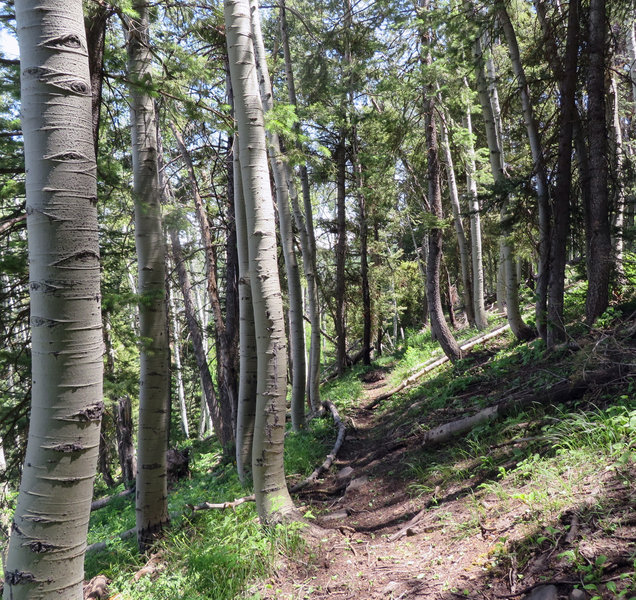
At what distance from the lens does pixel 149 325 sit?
14.6 ft

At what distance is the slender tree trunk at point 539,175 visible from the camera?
7027 millimetres

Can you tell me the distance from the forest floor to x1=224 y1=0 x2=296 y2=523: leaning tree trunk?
0.84 meters

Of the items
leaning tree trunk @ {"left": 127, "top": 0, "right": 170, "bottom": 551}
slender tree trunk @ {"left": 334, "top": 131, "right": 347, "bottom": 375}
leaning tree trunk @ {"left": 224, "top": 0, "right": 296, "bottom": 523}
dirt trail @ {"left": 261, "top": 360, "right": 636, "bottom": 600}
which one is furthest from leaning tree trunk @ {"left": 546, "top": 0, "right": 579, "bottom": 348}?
slender tree trunk @ {"left": 334, "top": 131, "right": 347, "bottom": 375}

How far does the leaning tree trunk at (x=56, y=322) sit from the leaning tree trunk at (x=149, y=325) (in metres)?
2.68

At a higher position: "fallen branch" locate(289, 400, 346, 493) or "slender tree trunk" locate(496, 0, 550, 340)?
"slender tree trunk" locate(496, 0, 550, 340)

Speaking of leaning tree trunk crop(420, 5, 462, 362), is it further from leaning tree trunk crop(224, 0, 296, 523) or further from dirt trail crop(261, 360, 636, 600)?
leaning tree trunk crop(224, 0, 296, 523)

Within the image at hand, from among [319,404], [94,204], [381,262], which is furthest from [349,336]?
[94,204]

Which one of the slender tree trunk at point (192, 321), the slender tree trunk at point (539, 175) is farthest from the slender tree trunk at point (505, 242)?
the slender tree trunk at point (192, 321)

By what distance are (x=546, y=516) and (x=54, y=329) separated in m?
3.34

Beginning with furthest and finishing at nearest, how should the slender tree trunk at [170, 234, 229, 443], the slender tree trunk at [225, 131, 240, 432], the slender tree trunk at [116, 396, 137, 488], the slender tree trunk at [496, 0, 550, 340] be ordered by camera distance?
the slender tree trunk at [116, 396, 137, 488], the slender tree trunk at [170, 234, 229, 443], the slender tree trunk at [225, 131, 240, 432], the slender tree trunk at [496, 0, 550, 340]

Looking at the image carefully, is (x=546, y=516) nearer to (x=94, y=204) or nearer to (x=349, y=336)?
(x=94, y=204)

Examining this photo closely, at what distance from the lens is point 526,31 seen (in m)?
11.5

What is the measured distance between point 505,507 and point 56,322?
11.5 ft

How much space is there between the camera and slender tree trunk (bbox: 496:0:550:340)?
703 centimetres
